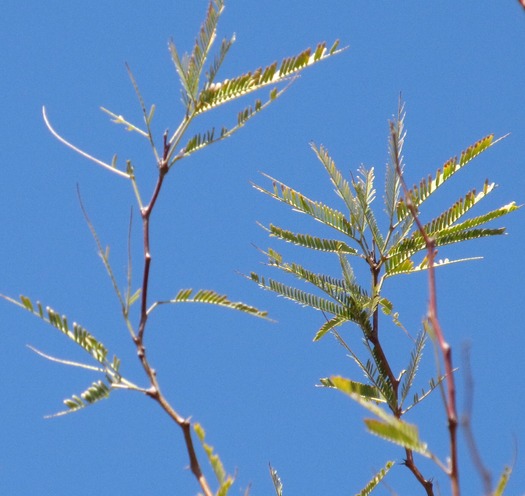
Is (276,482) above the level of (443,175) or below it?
below

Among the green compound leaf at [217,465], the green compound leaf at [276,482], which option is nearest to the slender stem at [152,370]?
the green compound leaf at [217,465]

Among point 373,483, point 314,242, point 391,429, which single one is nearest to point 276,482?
point 373,483

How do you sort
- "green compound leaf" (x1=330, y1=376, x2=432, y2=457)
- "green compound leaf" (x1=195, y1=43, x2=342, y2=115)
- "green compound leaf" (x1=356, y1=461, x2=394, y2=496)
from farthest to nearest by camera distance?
1. "green compound leaf" (x1=356, y1=461, x2=394, y2=496)
2. "green compound leaf" (x1=195, y1=43, x2=342, y2=115)
3. "green compound leaf" (x1=330, y1=376, x2=432, y2=457)

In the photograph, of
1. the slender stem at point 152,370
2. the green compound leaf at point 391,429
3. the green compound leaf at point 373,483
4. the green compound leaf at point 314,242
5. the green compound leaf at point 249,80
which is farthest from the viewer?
the green compound leaf at point 314,242

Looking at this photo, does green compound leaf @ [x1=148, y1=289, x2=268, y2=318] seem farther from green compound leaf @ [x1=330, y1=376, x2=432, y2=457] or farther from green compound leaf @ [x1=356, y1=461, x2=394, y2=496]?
green compound leaf @ [x1=356, y1=461, x2=394, y2=496]

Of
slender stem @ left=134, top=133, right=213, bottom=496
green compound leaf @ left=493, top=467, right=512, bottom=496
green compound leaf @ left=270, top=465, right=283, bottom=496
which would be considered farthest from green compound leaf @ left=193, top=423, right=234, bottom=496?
green compound leaf @ left=270, top=465, right=283, bottom=496

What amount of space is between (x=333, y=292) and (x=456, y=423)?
212cm

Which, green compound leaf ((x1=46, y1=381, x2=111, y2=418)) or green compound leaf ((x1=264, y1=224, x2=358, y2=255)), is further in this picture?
green compound leaf ((x1=264, y1=224, x2=358, y2=255))

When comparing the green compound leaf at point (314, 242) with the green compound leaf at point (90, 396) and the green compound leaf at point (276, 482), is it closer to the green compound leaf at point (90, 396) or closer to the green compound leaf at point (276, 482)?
the green compound leaf at point (276, 482)

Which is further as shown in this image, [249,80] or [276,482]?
[276,482]

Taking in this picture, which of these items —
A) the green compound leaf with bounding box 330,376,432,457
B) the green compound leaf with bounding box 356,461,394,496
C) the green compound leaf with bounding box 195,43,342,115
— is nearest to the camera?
the green compound leaf with bounding box 330,376,432,457

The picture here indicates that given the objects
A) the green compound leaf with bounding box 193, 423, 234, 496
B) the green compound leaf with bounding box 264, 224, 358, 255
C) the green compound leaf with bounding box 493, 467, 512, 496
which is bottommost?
the green compound leaf with bounding box 493, 467, 512, 496

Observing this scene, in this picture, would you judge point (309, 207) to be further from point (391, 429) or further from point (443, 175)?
point (391, 429)

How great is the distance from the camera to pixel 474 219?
3268mm
